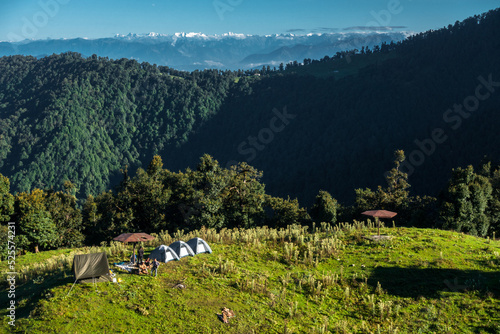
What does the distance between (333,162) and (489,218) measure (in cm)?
13179

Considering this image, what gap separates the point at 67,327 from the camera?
60.5 feet

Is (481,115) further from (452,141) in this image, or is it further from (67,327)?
(67,327)

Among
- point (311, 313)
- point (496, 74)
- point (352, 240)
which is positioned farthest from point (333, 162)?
point (311, 313)

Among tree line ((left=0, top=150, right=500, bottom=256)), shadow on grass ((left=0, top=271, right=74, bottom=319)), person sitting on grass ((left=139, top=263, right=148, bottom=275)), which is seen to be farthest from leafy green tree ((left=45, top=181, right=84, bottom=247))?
person sitting on grass ((left=139, top=263, right=148, bottom=275))

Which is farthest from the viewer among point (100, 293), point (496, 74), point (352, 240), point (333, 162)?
point (496, 74)

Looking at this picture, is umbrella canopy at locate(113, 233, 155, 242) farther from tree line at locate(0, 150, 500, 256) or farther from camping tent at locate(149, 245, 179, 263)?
tree line at locate(0, 150, 500, 256)

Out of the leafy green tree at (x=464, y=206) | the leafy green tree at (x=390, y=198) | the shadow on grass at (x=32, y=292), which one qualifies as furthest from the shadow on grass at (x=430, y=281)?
the leafy green tree at (x=390, y=198)

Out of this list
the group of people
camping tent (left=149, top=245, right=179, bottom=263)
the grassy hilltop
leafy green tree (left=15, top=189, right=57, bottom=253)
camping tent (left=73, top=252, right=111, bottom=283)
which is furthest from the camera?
leafy green tree (left=15, top=189, right=57, bottom=253)

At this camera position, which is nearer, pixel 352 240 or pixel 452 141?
pixel 352 240

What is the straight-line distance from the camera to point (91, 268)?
2314 centimetres

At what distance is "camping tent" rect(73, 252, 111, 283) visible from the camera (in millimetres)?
22891

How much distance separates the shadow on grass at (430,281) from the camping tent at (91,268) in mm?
17778

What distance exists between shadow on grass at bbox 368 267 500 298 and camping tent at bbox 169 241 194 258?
1384 centimetres

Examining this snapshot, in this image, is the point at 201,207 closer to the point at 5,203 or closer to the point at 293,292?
the point at 5,203
